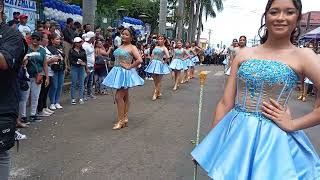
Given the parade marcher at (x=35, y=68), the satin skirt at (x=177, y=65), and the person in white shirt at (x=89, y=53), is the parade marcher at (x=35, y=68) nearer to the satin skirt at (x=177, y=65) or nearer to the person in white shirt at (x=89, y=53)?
the person in white shirt at (x=89, y=53)

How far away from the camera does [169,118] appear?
9.73m

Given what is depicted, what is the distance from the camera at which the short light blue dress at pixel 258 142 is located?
2688mm

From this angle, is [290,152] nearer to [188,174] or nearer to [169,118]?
[188,174]

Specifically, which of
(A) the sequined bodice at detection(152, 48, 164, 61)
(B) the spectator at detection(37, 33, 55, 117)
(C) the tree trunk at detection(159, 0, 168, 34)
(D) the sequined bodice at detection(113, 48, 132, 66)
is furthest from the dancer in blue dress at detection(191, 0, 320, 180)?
(C) the tree trunk at detection(159, 0, 168, 34)

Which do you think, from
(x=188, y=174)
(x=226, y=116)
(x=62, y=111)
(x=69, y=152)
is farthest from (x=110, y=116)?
(x=226, y=116)

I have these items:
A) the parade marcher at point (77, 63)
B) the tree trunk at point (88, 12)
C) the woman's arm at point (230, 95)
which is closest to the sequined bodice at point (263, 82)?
the woman's arm at point (230, 95)

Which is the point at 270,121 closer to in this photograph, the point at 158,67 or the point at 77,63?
the point at 77,63

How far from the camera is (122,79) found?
8406 mm

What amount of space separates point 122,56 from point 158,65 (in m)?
4.72

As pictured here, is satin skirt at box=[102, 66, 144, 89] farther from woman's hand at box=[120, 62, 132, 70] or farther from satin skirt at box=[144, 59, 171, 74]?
satin skirt at box=[144, 59, 171, 74]

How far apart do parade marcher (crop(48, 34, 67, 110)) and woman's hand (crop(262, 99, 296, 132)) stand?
7.12 meters

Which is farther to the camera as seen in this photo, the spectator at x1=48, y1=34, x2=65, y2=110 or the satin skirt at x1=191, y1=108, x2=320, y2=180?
the spectator at x1=48, y1=34, x2=65, y2=110

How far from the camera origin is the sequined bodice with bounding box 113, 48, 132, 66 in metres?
8.40

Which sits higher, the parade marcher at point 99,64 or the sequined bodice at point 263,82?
the sequined bodice at point 263,82
